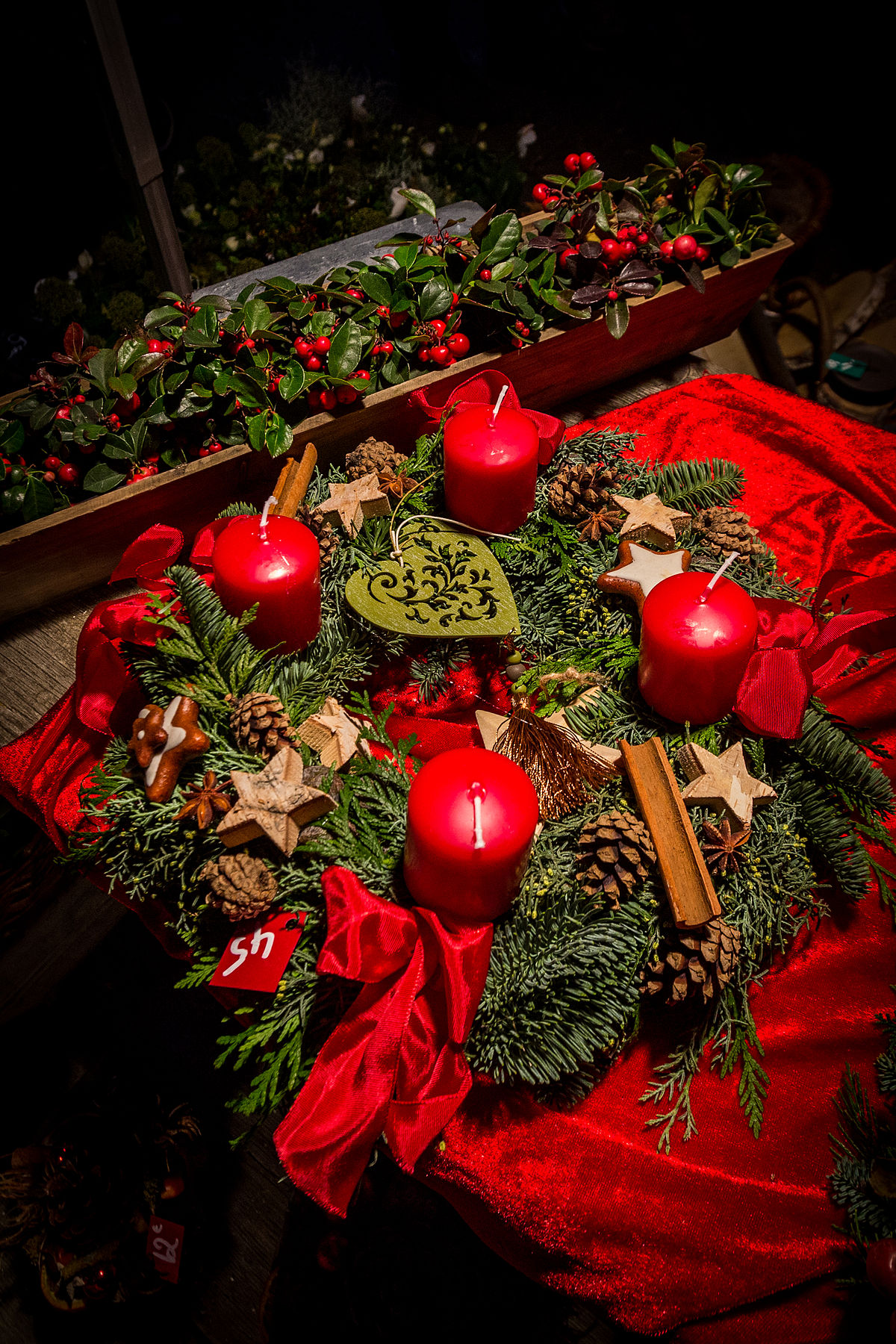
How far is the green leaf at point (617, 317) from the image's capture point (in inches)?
50.9

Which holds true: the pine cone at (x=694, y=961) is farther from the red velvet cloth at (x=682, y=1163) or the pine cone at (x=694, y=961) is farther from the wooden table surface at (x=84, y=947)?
the wooden table surface at (x=84, y=947)

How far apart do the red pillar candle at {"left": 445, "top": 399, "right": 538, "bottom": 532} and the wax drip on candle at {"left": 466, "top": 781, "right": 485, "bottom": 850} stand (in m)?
0.46

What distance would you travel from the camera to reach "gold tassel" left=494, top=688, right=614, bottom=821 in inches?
34.2

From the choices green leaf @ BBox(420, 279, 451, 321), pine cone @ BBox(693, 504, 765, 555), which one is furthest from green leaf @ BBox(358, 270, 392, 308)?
pine cone @ BBox(693, 504, 765, 555)

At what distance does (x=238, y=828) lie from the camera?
761 millimetres

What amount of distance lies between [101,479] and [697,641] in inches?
35.1

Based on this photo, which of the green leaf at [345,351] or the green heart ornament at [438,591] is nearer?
the green heart ornament at [438,591]

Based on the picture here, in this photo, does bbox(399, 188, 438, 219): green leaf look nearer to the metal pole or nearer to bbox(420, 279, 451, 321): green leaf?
bbox(420, 279, 451, 321): green leaf

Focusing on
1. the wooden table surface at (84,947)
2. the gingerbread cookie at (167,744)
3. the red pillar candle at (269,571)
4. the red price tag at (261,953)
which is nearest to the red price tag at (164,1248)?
the wooden table surface at (84,947)

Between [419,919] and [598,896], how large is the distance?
0.19m

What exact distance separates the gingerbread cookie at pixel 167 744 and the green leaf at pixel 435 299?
30.1 inches

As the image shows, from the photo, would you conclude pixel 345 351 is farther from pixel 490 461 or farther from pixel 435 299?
pixel 490 461

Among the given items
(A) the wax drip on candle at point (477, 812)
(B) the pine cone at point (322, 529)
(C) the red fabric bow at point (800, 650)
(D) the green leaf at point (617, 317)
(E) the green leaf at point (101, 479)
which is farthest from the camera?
(D) the green leaf at point (617, 317)

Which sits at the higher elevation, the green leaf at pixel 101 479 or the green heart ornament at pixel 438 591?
the green leaf at pixel 101 479
